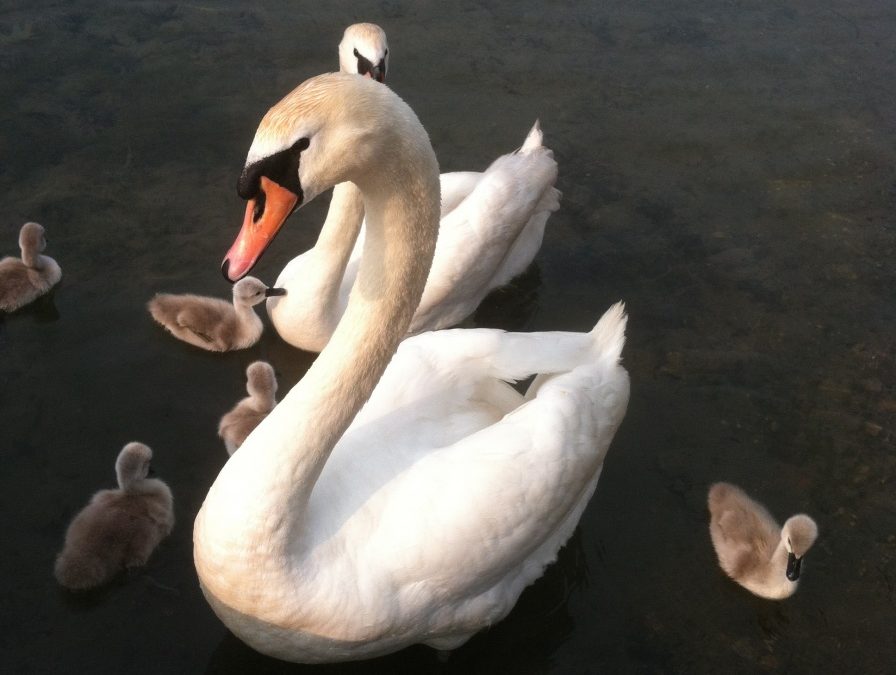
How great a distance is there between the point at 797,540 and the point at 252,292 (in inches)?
135

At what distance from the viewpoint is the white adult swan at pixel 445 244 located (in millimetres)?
6305

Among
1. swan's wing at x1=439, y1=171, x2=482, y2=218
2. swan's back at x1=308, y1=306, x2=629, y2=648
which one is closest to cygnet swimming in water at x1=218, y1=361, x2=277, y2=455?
swan's back at x1=308, y1=306, x2=629, y2=648

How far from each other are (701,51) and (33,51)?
604 cm

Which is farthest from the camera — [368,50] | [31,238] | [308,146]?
[31,238]

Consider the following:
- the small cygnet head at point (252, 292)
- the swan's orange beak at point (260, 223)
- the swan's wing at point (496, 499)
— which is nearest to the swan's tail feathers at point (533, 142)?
the small cygnet head at point (252, 292)

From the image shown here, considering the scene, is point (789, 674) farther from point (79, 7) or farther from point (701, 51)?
point (79, 7)

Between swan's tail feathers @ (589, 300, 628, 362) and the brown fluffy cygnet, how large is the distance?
359cm

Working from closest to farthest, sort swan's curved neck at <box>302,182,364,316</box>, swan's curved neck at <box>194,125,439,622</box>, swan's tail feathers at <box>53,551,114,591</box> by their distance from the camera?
1. swan's curved neck at <box>194,125,439,622</box>
2. swan's tail feathers at <box>53,551,114,591</box>
3. swan's curved neck at <box>302,182,364,316</box>

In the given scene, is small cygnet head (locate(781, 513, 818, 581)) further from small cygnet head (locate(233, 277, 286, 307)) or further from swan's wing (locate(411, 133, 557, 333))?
small cygnet head (locate(233, 277, 286, 307))

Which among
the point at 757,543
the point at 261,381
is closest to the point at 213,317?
the point at 261,381

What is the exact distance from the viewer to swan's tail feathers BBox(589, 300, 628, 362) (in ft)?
17.7

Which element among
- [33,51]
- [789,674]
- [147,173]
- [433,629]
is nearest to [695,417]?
[789,674]

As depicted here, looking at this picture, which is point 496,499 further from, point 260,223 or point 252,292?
point 252,292

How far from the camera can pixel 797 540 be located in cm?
545
